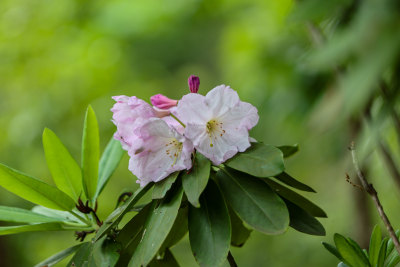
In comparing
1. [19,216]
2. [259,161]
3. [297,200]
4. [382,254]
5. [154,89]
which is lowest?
[382,254]

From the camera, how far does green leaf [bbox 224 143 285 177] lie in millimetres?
659

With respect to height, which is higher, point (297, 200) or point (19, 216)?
point (19, 216)

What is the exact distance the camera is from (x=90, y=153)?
34.0 inches

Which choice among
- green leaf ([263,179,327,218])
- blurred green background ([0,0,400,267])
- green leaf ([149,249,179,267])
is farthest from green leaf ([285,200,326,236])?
blurred green background ([0,0,400,267])

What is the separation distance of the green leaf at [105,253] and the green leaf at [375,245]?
40cm

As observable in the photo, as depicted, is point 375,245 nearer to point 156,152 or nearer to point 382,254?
point 382,254

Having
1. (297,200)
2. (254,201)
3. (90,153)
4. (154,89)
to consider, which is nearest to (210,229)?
(254,201)

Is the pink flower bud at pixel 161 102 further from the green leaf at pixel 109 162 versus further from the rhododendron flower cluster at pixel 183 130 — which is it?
the green leaf at pixel 109 162

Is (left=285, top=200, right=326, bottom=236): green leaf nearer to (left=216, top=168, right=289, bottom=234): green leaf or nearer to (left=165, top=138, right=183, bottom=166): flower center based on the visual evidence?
(left=216, top=168, right=289, bottom=234): green leaf

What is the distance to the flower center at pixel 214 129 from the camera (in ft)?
2.37

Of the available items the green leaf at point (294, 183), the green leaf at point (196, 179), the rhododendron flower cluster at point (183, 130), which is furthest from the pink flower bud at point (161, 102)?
the green leaf at point (294, 183)

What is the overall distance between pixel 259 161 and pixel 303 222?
0.45 ft

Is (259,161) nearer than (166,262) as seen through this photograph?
Yes

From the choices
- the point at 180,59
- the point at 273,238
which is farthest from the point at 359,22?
the point at 180,59
